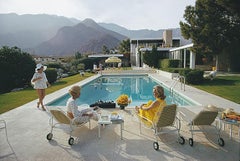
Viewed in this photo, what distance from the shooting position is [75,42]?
570ft

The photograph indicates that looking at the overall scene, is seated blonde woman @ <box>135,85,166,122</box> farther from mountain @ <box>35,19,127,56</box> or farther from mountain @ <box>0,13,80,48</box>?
mountain @ <box>0,13,80,48</box>

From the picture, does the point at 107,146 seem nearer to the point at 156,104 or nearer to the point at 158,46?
the point at 156,104

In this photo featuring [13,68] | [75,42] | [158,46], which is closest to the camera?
[13,68]

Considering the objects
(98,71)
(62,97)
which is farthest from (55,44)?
(62,97)

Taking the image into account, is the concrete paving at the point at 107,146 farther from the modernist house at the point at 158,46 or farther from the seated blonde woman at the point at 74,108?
the modernist house at the point at 158,46

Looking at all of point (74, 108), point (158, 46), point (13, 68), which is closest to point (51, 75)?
point (13, 68)

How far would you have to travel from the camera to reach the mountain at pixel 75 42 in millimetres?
156875

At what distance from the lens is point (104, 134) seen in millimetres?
5305

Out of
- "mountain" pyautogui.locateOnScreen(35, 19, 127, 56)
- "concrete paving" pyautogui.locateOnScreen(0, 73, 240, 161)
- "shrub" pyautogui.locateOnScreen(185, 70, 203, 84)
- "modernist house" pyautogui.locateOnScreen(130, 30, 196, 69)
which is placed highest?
"mountain" pyautogui.locateOnScreen(35, 19, 127, 56)

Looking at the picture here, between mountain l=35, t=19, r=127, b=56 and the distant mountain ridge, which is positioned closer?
the distant mountain ridge

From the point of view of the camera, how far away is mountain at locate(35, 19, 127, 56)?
15688cm

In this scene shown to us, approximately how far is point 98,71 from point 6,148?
23245 millimetres

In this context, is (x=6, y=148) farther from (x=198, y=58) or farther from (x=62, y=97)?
(x=198, y=58)

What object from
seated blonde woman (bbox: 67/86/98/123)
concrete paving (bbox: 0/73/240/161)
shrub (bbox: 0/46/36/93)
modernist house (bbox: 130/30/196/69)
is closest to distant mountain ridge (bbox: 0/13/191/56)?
modernist house (bbox: 130/30/196/69)
